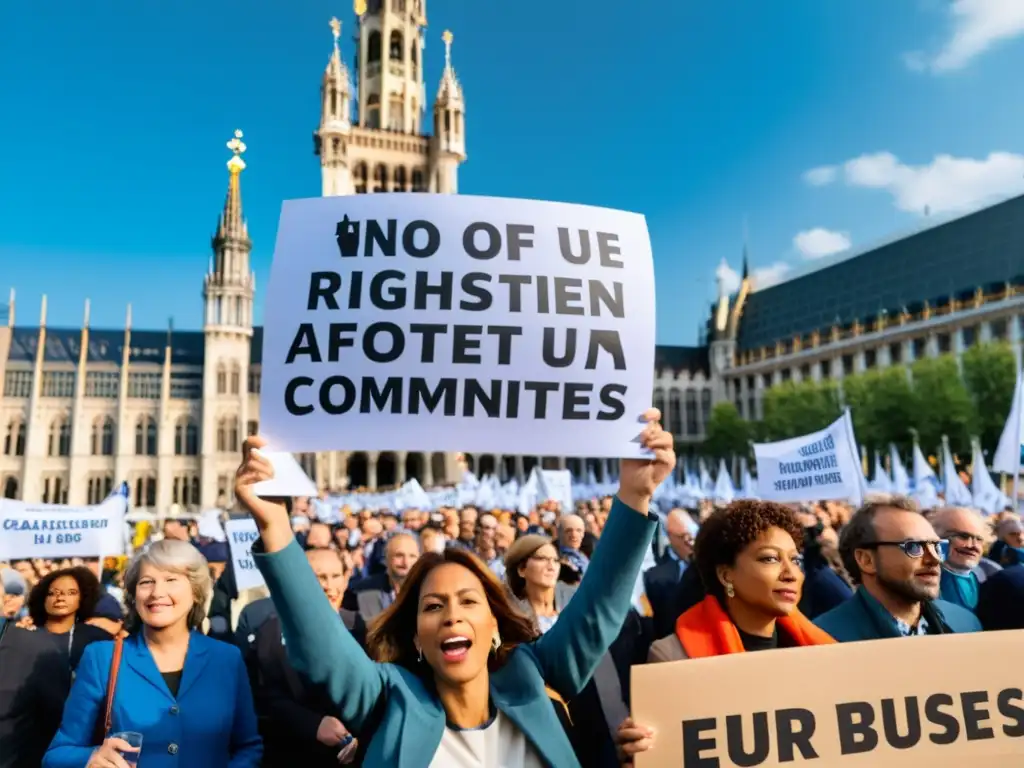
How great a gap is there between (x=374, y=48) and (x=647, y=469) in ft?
231

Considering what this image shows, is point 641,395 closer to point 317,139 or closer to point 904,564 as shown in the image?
point 904,564

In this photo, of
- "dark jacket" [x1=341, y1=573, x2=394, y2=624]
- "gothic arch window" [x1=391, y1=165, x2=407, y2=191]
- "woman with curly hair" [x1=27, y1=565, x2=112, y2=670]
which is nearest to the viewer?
"woman with curly hair" [x1=27, y1=565, x2=112, y2=670]

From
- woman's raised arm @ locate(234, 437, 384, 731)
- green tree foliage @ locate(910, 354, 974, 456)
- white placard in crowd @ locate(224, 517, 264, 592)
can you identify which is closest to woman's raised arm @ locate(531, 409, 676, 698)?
woman's raised arm @ locate(234, 437, 384, 731)

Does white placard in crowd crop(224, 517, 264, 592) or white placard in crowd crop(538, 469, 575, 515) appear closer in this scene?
white placard in crowd crop(224, 517, 264, 592)

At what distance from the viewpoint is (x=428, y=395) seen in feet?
7.72

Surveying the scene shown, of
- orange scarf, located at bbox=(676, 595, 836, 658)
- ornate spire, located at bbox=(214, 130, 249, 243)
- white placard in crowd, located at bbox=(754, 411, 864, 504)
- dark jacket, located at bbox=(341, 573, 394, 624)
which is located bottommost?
dark jacket, located at bbox=(341, 573, 394, 624)

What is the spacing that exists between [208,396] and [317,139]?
20.4 metres

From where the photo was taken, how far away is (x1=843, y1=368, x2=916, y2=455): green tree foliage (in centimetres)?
4081

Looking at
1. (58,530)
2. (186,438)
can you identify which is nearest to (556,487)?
(58,530)

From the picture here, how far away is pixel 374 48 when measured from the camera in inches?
2596

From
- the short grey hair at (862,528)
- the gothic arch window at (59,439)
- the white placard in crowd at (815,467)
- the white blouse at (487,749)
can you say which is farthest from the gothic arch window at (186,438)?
the white blouse at (487,749)

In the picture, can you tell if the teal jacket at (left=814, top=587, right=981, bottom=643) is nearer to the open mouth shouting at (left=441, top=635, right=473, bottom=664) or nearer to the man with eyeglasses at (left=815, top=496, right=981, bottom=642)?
the man with eyeglasses at (left=815, top=496, right=981, bottom=642)

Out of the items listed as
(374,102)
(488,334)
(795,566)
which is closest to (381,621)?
(488,334)

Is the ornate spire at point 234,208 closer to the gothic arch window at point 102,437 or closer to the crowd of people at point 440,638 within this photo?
the gothic arch window at point 102,437
